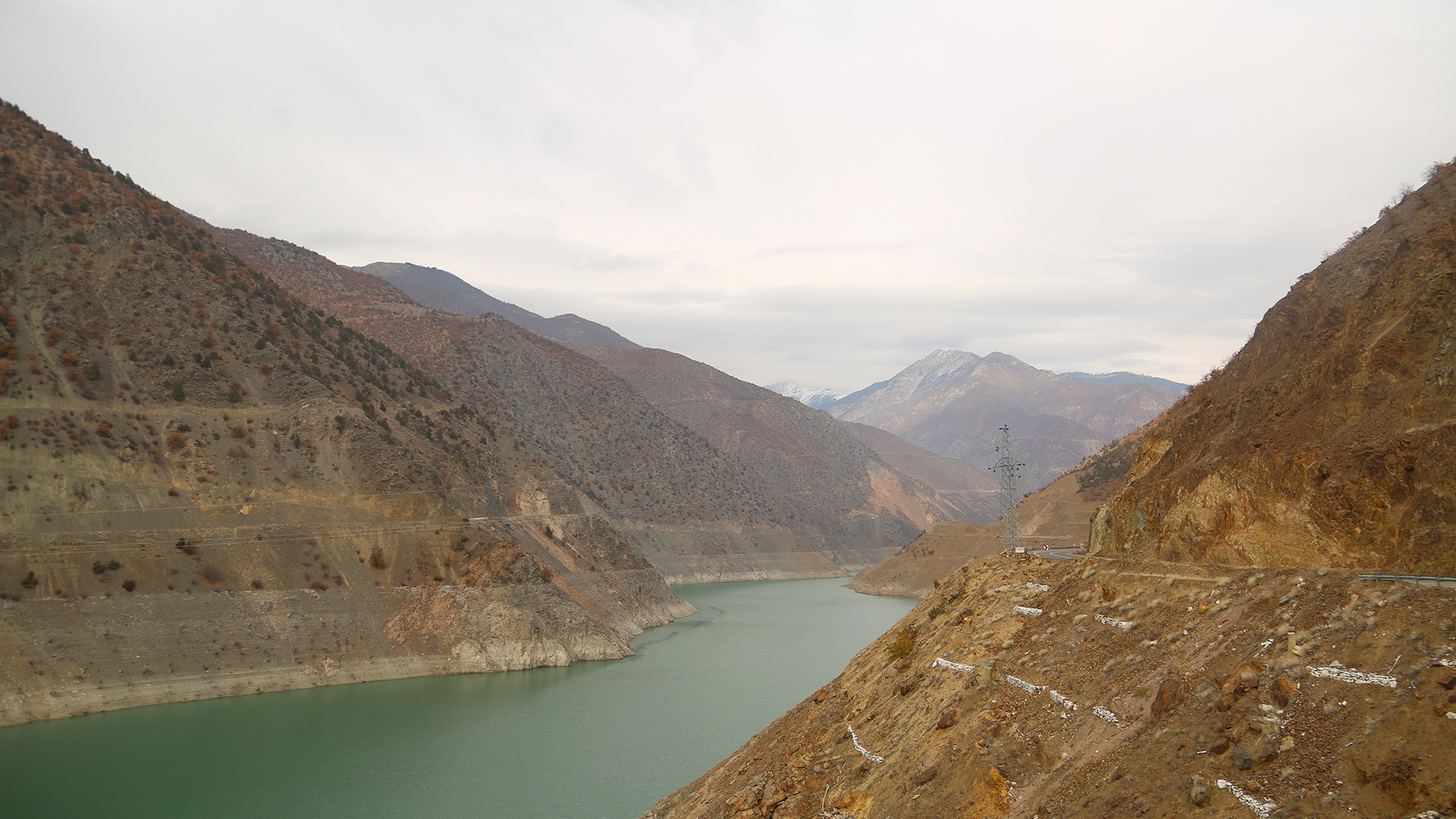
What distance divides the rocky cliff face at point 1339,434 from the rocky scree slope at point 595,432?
276 ft

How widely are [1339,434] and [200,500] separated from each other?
55974 mm

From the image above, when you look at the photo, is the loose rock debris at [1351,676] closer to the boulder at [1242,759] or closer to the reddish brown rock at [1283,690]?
the reddish brown rock at [1283,690]

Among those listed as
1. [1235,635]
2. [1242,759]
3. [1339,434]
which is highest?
[1339,434]

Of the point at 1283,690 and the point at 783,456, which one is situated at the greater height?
the point at 1283,690

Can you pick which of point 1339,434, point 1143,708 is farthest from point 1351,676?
point 1339,434

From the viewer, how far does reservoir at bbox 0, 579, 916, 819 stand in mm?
30781

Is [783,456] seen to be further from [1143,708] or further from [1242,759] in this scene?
[1242,759]

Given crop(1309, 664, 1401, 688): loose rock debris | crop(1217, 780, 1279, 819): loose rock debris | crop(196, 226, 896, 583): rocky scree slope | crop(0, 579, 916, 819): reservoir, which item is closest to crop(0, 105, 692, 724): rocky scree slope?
crop(0, 579, 916, 819): reservoir

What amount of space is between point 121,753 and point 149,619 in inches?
410

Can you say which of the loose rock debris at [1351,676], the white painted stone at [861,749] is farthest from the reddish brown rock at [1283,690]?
the white painted stone at [861,749]

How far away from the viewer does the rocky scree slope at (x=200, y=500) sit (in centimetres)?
4228

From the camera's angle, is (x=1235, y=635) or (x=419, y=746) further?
(x=419, y=746)

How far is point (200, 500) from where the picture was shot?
5003 cm

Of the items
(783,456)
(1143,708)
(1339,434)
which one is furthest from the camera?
(783,456)
